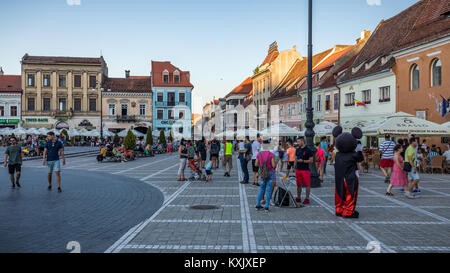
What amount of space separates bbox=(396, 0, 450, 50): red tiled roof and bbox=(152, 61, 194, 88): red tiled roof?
41984 mm

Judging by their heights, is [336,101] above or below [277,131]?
above

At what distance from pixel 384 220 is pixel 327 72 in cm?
3175

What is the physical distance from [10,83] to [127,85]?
57.7 feet

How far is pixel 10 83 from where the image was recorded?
58375 millimetres

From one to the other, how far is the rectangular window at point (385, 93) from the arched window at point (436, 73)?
4234mm

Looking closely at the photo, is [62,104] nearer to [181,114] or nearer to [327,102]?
[181,114]

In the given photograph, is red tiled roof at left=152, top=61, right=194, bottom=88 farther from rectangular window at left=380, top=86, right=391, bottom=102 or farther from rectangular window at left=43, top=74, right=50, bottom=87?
rectangular window at left=380, top=86, right=391, bottom=102

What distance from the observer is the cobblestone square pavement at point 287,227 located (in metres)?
5.85

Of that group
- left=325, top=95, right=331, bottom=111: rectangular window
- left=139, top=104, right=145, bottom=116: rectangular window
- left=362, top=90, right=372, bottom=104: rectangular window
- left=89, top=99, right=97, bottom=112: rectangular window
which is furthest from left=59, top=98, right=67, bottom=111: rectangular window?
left=362, top=90, right=372, bottom=104: rectangular window

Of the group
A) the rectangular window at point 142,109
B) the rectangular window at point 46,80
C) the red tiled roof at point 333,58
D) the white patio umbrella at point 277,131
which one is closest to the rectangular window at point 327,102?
the red tiled roof at point 333,58

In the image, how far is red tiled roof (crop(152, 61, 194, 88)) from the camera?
61.4 m

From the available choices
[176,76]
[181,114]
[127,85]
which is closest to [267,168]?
[181,114]

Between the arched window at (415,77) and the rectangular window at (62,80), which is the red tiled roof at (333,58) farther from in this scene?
the rectangular window at (62,80)

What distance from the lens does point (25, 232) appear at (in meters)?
6.60
